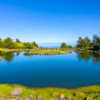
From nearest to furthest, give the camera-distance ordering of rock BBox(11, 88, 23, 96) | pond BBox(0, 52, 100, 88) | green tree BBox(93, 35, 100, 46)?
rock BBox(11, 88, 23, 96) → pond BBox(0, 52, 100, 88) → green tree BBox(93, 35, 100, 46)

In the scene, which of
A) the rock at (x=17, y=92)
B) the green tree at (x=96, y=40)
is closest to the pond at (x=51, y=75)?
the rock at (x=17, y=92)

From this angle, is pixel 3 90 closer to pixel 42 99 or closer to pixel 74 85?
pixel 42 99

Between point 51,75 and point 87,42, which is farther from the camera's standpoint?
point 87,42

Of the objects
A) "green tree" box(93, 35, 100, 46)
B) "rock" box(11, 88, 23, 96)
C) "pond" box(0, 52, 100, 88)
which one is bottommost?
"pond" box(0, 52, 100, 88)

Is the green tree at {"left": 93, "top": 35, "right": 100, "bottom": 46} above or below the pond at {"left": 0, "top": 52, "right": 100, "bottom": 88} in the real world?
above

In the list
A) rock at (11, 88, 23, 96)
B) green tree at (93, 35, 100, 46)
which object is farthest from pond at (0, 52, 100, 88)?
green tree at (93, 35, 100, 46)

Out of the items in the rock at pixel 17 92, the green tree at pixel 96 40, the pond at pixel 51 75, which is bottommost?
the pond at pixel 51 75

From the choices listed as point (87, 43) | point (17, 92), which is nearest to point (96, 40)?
point (87, 43)

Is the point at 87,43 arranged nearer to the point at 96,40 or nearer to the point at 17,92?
the point at 96,40

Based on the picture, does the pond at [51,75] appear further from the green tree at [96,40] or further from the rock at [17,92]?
the green tree at [96,40]

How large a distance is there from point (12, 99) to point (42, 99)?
358 centimetres

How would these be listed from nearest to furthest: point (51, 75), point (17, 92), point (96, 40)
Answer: point (17, 92) < point (51, 75) < point (96, 40)

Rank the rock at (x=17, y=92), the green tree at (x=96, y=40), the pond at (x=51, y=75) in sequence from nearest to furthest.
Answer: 1. the rock at (x=17, y=92)
2. the pond at (x=51, y=75)
3. the green tree at (x=96, y=40)

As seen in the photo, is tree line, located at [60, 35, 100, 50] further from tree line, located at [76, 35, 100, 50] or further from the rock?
the rock
